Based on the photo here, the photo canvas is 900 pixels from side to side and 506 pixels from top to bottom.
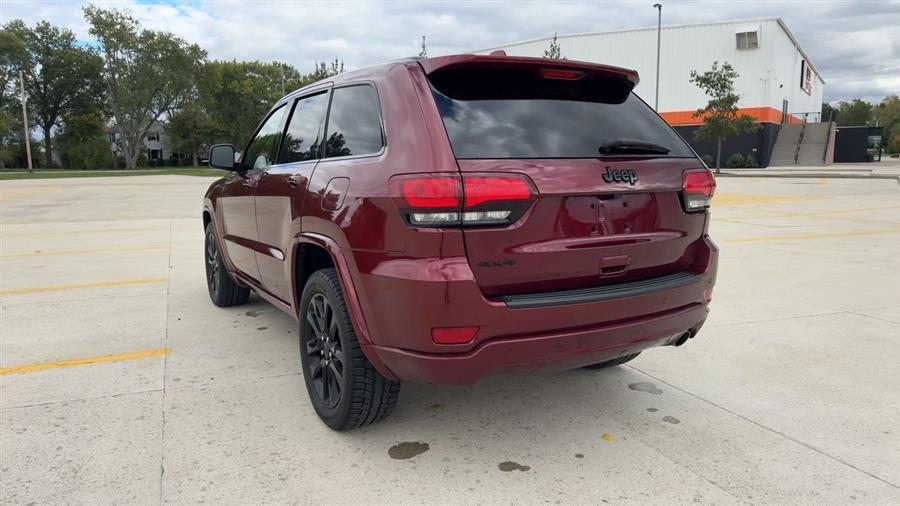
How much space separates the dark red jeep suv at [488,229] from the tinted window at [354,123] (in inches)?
0.4

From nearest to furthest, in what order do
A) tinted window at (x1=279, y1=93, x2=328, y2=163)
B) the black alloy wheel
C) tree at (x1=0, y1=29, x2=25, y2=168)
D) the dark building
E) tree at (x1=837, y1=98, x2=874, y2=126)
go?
the black alloy wheel
tinted window at (x1=279, y1=93, x2=328, y2=163)
the dark building
tree at (x1=0, y1=29, x2=25, y2=168)
tree at (x1=837, y1=98, x2=874, y2=126)

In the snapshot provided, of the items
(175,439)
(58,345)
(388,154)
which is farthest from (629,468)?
(58,345)

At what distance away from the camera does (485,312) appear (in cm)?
245

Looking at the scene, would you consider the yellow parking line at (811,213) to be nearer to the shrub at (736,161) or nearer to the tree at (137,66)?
the shrub at (736,161)

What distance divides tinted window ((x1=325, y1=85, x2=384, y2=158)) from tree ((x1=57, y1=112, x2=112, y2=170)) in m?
73.7

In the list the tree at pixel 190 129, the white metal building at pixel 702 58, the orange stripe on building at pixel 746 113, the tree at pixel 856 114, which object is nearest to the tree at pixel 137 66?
the tree at pixel 190 129

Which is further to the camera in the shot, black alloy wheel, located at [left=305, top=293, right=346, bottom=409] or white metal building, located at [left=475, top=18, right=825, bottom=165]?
white metal building, located at [left=475, top=18, right=825, bottom=165]

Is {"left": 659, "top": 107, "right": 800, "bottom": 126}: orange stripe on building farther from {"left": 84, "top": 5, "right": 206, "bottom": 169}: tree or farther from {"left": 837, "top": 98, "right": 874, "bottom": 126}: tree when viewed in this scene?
{"left": 837, "top": 98, "right": 874, "bottom": 126}: tree

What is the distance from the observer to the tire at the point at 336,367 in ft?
9.44

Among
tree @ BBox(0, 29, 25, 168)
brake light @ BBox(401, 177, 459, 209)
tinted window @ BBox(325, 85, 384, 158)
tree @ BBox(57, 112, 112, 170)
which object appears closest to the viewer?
brake light @ BBox(401, 177, 459, 209)

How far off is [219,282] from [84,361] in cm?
148

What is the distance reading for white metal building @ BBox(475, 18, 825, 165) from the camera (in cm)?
4619

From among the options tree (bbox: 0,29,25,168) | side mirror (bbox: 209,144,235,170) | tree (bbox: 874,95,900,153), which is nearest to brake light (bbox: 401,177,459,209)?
side mirror (bbox: 209,144,235,170)

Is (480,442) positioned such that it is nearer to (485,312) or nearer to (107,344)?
(485,312)
